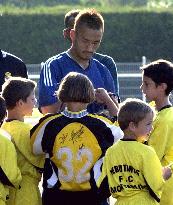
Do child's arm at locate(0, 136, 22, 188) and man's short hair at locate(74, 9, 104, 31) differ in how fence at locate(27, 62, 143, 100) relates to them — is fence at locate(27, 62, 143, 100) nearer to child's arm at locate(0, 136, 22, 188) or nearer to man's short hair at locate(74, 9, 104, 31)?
man's short hair at locate(74, 9, 104, 31)

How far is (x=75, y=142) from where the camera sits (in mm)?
5320

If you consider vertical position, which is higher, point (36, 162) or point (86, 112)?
point (86, 112)

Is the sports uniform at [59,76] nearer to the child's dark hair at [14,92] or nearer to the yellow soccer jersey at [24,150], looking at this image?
the child's dark hair at [14,92]

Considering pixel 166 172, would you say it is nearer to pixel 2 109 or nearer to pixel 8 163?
pixel 8 163

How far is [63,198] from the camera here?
5.42 metres

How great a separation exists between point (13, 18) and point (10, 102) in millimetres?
25771

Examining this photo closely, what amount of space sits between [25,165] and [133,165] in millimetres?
836

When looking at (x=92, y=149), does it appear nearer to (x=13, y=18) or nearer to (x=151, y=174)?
(x=151, y=174)

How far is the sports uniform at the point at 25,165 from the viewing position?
557cm

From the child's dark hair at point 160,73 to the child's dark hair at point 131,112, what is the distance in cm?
55

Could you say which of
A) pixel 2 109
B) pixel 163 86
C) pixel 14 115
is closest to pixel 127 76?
pixel 163 86

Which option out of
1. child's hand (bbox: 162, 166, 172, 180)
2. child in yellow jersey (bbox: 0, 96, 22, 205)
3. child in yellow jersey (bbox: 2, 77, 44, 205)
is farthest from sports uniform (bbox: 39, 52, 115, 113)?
child's hand (bbox: 162, 166, 172, 180)

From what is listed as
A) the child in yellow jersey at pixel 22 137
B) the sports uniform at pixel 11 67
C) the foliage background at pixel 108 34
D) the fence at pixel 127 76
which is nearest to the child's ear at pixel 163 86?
the child in yellow jersey at pixel 22 137

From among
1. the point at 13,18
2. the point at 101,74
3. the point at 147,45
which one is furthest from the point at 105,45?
the point at 101,74
